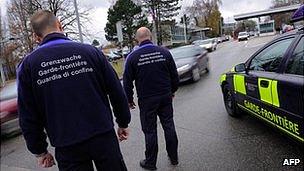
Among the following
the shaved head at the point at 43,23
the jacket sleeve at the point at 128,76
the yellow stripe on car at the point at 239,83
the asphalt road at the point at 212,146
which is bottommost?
the asphalt road at the point at 212,146

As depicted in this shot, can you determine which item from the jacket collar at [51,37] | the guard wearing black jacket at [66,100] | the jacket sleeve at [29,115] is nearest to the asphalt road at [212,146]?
the guard wearing black jacket at [66,100]

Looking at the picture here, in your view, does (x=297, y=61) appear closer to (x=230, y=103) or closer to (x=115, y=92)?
(x=115, y=92)

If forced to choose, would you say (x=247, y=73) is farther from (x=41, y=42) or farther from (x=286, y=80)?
(x=41, y=42)

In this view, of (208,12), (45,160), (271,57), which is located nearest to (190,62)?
(271,57)

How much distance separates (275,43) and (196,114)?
11.0 ft

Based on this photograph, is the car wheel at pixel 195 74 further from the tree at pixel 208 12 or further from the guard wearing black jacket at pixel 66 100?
the tree at pixel 208 12

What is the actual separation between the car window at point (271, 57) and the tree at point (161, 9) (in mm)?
59595

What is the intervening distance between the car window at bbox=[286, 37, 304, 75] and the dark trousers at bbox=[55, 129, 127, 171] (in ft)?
7.64

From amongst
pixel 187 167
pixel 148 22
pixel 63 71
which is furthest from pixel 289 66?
pixel 148 22

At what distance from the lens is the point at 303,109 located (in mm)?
4105

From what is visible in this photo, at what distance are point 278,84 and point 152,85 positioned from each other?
1.47 meters

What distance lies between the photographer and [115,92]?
3076 mm

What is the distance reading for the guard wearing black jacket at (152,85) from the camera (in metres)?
4.82

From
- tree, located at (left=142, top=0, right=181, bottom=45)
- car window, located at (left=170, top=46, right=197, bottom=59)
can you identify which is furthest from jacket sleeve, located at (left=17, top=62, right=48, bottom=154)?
tree, located at (left=142, top=0, right=181, bottom=45)
